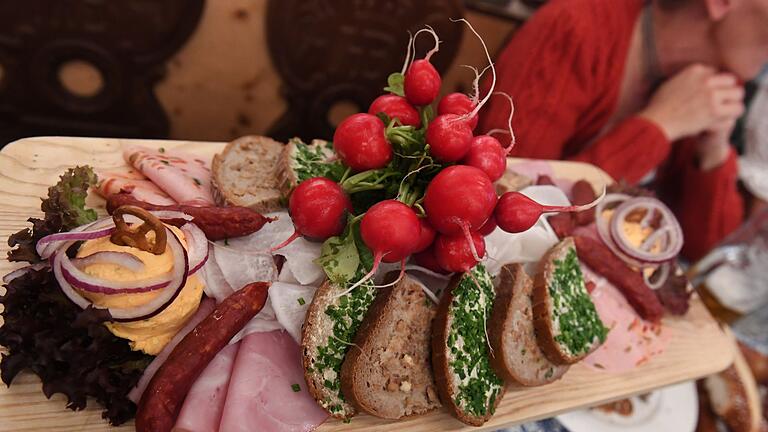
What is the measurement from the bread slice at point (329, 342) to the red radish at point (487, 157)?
58 centimetres

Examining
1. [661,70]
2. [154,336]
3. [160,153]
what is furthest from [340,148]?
[661,70]

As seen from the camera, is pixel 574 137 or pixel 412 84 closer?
pixel 412 84

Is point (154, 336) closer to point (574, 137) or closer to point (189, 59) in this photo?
point (189, 59)

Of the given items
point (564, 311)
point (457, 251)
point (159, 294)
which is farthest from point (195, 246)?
point (564, 311)

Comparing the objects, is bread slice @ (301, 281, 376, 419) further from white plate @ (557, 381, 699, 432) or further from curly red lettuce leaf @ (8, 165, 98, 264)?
white plate @ (557, 381, 699, 432)

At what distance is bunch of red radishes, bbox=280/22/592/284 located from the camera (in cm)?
150

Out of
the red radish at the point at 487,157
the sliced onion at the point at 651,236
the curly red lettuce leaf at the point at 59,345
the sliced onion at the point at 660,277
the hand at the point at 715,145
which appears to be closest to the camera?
the curly red lettuce leaf at the point at 59,345

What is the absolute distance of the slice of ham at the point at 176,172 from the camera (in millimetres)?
1926

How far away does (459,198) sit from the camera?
1484mm

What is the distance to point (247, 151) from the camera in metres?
2.19

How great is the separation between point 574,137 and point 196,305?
2801 mm

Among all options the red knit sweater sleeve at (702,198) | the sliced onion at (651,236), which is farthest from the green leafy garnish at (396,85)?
the red knit sweater sleeve at (702,198)

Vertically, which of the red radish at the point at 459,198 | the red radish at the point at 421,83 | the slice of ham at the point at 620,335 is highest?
the red radish at the point at 421,83

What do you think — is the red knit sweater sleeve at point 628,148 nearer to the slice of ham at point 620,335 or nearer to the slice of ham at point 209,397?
the slice of ham at point 620,335
